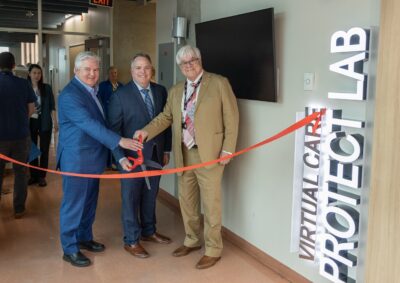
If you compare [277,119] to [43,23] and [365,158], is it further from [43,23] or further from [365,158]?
[43,23]

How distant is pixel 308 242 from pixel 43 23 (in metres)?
6.05

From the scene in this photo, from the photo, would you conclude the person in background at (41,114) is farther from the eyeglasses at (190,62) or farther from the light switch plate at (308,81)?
the light switch plate at (308,81)

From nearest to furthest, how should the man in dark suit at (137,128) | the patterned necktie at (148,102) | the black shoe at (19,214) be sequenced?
1. the man in dark suit at (137,128)
2. the patterned necktie at (148,102)
3. the black shoe at (19,214)

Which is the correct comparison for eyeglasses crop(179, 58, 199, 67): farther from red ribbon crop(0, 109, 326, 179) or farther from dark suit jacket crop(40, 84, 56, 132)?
dark suit jacket crop(40, 84, 56, 132)

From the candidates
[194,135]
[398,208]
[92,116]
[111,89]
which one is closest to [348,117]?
[398,208]

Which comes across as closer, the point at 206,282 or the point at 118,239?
the point at 206,282

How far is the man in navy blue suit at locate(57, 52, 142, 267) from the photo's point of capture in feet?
9.95

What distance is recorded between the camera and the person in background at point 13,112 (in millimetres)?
3904

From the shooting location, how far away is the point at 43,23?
7.00m

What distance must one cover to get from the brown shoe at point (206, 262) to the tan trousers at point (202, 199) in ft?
0.10

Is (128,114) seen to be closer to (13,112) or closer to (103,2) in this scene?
(13,112)

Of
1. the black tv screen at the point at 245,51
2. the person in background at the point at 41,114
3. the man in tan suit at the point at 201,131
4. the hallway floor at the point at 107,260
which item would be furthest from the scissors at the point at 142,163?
the person in background at the point at 41,114

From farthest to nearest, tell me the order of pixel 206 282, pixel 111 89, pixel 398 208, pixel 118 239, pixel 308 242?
1. pixel 111 89
2. pixel 118 239
3. pixel 206 282
4. pixel 308 242
5. pixel 398 208

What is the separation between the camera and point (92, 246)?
357 cm
